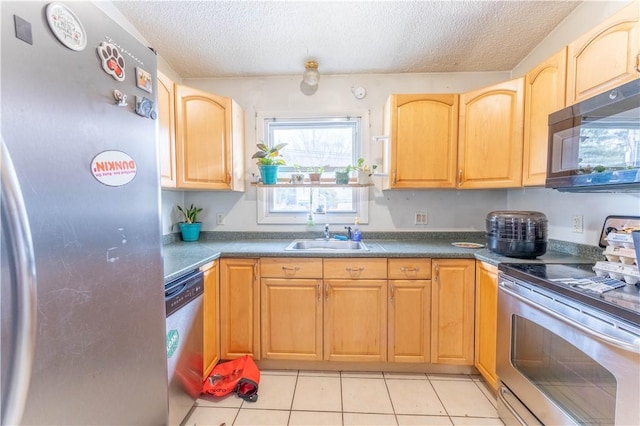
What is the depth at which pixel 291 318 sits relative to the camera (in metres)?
1.88

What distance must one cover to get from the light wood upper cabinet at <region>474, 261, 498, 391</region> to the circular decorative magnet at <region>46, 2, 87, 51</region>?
2.06 metres

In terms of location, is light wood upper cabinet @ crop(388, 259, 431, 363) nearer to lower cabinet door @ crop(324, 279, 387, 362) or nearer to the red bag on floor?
lower cabinet door @ crop(324, 279, 387, 362)

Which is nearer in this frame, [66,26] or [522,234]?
[66,26]

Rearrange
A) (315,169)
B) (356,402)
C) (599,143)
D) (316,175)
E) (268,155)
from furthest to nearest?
(315,169) → (316,175) → (268,155) → (356,402) → (599,143)

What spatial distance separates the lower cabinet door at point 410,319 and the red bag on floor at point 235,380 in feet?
3.01

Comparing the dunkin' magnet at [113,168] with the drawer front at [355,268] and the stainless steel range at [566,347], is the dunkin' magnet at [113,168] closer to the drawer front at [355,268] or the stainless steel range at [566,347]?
the drawer front at [355,268]

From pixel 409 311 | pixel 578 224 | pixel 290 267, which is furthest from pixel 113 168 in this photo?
pixel 578 224

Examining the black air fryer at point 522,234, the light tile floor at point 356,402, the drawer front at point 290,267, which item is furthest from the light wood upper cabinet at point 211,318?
the black air fryer at point 522,234

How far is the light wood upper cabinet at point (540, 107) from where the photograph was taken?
1.53 m

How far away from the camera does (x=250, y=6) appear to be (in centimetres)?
160

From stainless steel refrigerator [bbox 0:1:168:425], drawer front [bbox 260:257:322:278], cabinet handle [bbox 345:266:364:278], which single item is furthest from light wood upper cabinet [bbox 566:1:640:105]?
stainless steel refrigerator [bbox 0:1:168:425]

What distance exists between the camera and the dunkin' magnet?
791 mm

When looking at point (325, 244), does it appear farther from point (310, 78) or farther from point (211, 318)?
point (310, 78)

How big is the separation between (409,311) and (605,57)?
168cm
